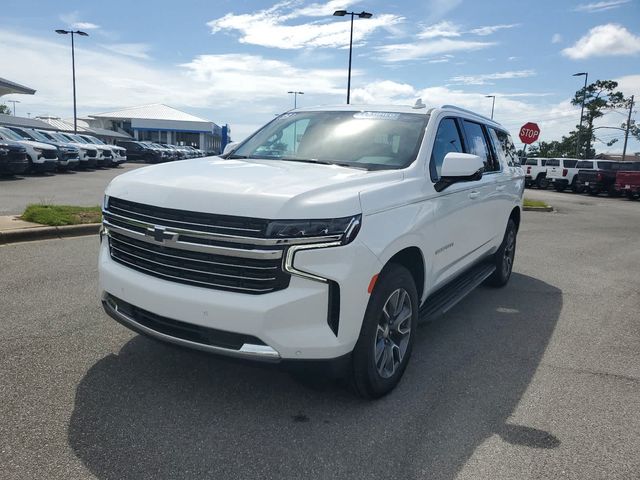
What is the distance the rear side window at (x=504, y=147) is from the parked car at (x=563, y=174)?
25687 mm

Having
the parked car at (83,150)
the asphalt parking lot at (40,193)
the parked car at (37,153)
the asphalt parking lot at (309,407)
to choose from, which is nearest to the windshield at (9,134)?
→ the parked car at (37,153)

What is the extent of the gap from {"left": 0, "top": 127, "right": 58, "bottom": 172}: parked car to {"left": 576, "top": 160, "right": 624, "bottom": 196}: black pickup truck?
25.1m

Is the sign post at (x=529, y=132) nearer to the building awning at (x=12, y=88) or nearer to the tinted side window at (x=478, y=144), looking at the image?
the tinted side window at (x=478, y=144)

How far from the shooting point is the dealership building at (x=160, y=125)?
70.5 meters

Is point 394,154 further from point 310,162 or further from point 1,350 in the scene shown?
point 1,350

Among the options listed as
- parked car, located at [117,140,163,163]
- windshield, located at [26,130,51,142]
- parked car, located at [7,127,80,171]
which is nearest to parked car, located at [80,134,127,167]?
parked car, located at [7,127,80,171]

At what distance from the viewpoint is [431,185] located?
390 cm

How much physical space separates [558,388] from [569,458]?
3.18 feet

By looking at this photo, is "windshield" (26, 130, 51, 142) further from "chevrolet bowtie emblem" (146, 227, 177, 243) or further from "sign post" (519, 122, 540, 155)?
"chevrolet bowtie emblem" (146, 227, 177, 243)

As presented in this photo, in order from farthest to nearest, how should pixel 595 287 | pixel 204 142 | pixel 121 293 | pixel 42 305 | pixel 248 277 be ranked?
pixel 204 142 → pixel 595 287 → pixel 42 305 → pixel 121 293 → pixel 248 277

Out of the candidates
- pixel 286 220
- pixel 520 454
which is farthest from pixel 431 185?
pixel 520 454

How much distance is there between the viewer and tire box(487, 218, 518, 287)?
6367mm

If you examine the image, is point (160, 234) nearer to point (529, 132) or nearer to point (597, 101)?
point (529, 132)

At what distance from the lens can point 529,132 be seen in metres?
19.8
